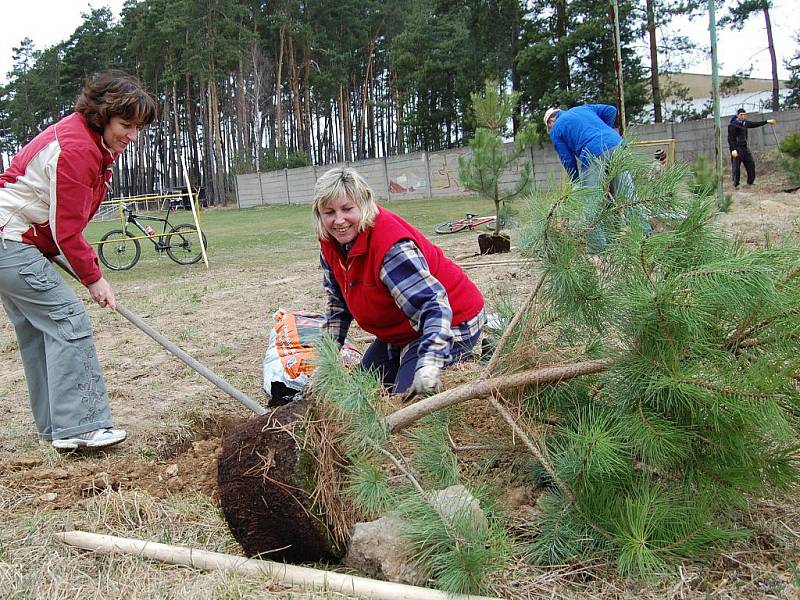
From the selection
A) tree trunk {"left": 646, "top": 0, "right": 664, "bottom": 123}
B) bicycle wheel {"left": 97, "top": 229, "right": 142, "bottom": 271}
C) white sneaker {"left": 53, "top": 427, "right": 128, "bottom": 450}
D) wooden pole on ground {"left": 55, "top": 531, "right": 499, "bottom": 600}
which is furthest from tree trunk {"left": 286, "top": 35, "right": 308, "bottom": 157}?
wooden pole on ground {"left": 55, "top": 531, "right": 499, "bottom": 600}

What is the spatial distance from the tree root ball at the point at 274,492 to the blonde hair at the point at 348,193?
2.48 ft

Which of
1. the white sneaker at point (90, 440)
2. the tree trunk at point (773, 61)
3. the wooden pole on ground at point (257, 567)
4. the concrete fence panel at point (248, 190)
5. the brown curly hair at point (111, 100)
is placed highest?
the tree trunk at point (773, 61)

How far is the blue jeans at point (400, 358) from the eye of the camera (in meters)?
2.48

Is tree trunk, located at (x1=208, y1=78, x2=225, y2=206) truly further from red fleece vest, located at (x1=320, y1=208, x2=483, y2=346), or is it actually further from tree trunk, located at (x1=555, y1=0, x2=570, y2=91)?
red fleece vest, located at (x1=320, y1=208, x2=483, y2=346)

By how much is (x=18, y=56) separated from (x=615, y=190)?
5275 cm

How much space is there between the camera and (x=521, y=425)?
6.37 feet

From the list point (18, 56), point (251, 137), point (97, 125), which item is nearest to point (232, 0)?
point (251, 137)

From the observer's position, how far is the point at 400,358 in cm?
276

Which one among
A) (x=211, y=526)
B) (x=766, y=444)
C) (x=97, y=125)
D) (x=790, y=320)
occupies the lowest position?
(x=211, y=526)

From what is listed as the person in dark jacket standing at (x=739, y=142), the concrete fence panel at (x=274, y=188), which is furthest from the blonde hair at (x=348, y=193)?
the concrete fence panel at (x=274, y=188)

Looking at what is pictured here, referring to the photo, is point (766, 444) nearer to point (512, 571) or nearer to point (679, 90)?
point (512, 571)

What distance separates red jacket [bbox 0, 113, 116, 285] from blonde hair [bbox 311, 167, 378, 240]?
95 centimetres

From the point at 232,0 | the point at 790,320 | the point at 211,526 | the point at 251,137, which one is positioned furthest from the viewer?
the point at 251,137

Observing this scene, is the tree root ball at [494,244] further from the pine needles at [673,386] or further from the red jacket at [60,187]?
the pine needles at [673,386]
